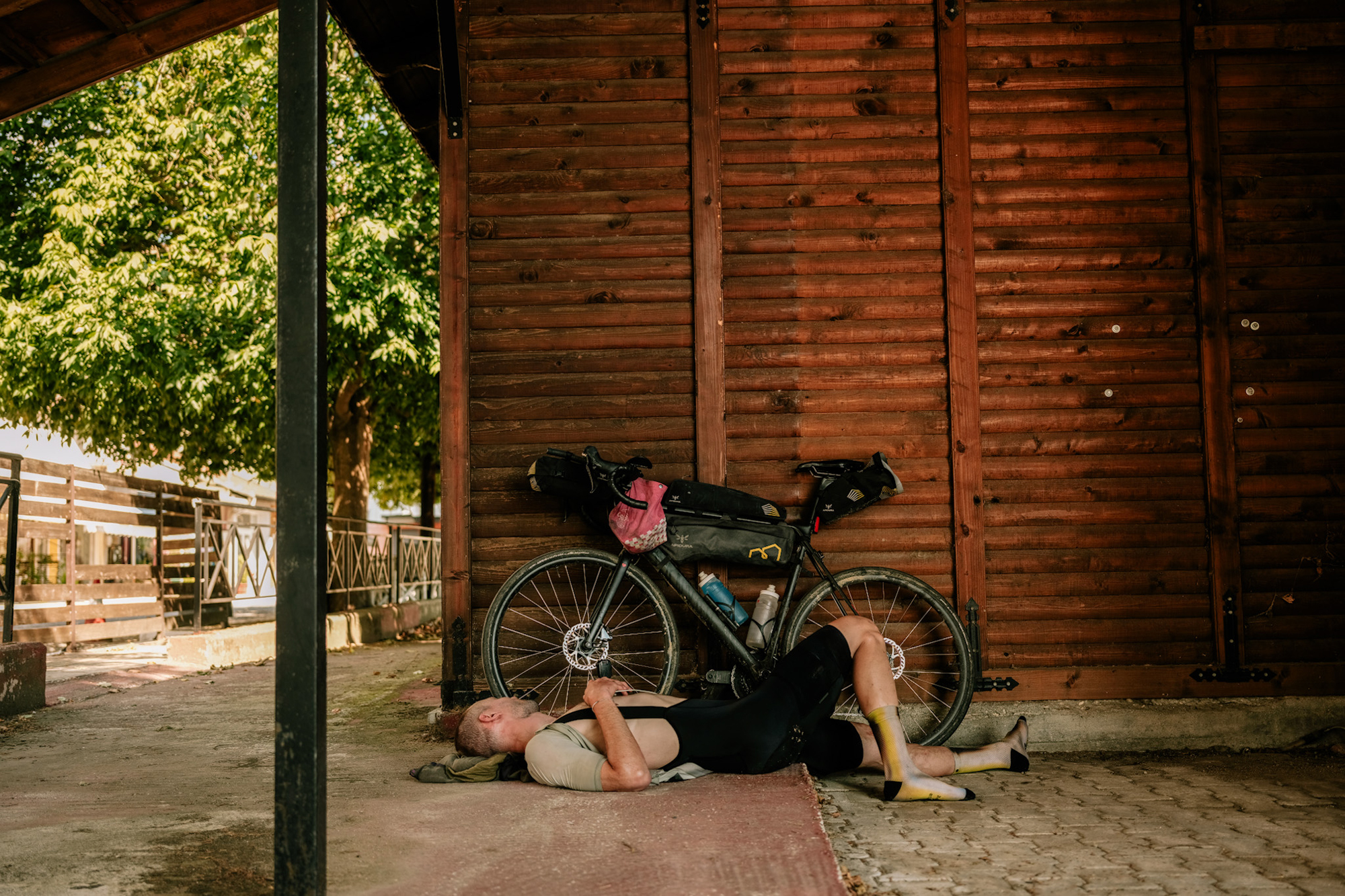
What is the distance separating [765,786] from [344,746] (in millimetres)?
2496

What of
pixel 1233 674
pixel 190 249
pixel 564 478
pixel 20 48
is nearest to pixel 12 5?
pixel 20 48

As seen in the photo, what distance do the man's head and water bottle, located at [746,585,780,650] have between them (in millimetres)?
1353

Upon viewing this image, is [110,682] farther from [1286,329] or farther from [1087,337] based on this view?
[1286,329]

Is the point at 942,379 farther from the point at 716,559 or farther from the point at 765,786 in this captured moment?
the point at 765,786

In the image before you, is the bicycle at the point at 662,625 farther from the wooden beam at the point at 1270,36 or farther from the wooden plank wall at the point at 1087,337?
the wooden beam at the point at 1270,36

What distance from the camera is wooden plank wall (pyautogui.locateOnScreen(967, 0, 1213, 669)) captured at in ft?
17.5

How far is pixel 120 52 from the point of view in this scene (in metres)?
5.05

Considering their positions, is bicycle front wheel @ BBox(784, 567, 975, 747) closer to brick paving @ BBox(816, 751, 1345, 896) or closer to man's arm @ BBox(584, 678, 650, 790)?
brick paving @ BBox(816, 751, 1345, 896)

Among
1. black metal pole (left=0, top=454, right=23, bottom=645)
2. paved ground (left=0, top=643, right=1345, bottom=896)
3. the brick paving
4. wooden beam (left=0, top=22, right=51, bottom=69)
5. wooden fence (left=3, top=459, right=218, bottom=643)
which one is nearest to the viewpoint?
paved ground (left=0, top=643, right=1345, bottom=896)

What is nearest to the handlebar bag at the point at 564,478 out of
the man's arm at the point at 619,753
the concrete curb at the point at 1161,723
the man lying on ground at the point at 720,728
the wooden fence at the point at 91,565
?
the man lying on ground at the point at 720,728

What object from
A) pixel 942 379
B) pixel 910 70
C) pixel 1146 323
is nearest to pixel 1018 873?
pixel 942 379

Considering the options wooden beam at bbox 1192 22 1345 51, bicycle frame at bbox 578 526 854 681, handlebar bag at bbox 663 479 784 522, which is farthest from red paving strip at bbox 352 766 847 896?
wooden beam at bbox 1192 22 1345 51

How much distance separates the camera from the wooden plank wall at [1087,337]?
17.5 feet

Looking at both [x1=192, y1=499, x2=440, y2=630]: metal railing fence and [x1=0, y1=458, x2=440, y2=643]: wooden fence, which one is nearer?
[x1=0, y1=458, x2=440, y2=643]: wooden fence
